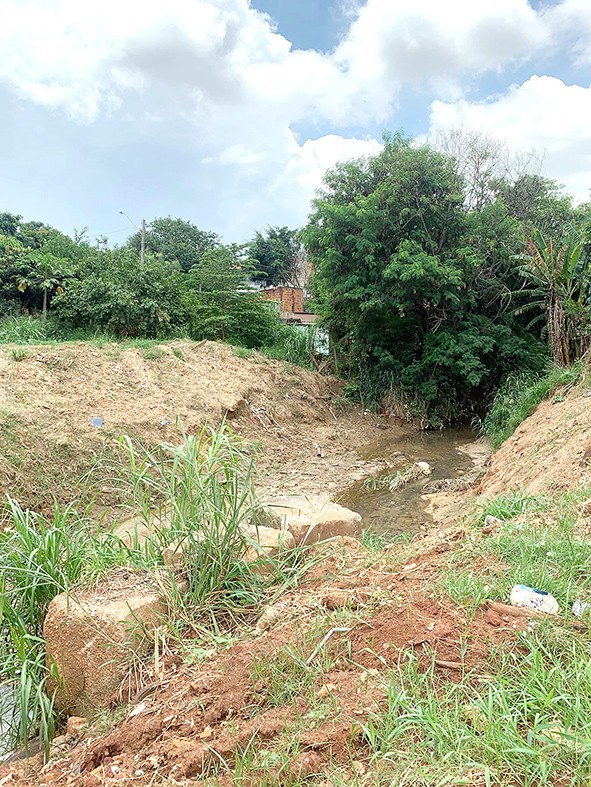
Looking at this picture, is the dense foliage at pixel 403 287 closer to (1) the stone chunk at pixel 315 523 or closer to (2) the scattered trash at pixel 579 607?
(1) the stone chunk at pixel 315 523

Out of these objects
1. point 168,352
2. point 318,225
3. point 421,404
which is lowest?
point 421,404

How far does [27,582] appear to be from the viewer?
2709mm

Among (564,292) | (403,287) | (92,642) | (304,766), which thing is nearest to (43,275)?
(403,287)

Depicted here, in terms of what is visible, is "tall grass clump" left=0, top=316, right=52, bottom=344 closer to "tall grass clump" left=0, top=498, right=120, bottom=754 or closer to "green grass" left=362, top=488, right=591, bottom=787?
"tall grass clump" left=0, top=498, right=120, bottom=754

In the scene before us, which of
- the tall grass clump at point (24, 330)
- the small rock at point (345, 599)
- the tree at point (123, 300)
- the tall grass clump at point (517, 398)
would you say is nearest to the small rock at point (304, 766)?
the small rock at point (345, 599)

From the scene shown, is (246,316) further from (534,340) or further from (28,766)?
(28,766)

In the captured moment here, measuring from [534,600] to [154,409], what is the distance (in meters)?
Answer: 7.58

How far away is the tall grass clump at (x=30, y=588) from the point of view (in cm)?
245

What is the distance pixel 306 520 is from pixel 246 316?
37.0 ft

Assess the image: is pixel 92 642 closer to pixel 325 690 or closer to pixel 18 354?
pixel 325 690

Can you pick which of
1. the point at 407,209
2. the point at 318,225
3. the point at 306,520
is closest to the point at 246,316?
the point at 318,225

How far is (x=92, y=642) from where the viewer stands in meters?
2.38

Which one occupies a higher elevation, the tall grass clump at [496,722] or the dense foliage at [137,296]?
the dense foliage at [137,296]

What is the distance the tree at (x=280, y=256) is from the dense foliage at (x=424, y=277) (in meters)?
14.1
